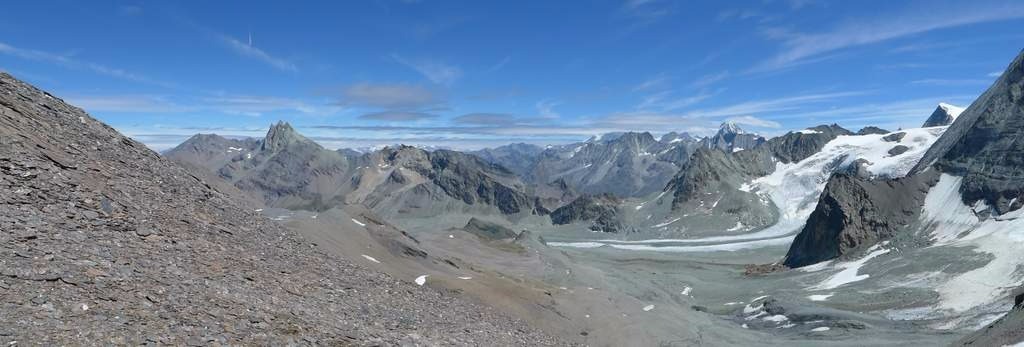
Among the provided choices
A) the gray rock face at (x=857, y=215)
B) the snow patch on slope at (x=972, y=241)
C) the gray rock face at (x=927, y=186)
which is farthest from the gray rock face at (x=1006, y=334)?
the gray rock face at (x=927, y=186)

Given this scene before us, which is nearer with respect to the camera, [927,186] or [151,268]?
[151,268]

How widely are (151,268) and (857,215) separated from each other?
147223 millimetres

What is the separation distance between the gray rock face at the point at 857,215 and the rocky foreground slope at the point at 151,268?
120 meters

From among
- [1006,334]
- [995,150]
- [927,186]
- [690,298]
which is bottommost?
[690,298]

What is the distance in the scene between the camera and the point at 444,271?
7100cm

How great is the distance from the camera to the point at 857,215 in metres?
141

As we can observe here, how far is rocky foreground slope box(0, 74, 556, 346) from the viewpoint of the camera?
19250 mm

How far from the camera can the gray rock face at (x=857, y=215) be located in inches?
5335

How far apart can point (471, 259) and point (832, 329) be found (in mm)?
66536

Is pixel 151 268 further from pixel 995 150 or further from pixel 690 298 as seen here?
pixel 995 150

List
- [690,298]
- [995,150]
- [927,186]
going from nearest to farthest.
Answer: [690,298], [995,150], [927,186]

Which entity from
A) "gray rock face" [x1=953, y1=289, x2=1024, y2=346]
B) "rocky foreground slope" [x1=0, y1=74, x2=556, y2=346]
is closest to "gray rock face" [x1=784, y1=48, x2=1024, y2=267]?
"gray rock face" [x1=953, y1=289, x2=1024, y2=346]

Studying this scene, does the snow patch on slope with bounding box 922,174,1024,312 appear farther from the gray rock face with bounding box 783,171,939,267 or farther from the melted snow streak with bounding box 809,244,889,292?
the melted snow streak with bounding box 809,244,889,292

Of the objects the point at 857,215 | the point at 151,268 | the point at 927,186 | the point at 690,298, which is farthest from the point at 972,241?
the point at 151,268
